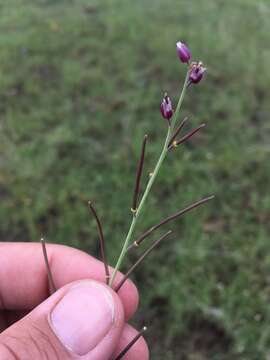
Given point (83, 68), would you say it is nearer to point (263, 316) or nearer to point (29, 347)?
point (263, 316)


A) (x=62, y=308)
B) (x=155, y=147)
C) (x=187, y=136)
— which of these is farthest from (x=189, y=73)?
(x=155, y=147)

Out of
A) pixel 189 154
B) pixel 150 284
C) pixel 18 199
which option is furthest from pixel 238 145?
pixel 18 199

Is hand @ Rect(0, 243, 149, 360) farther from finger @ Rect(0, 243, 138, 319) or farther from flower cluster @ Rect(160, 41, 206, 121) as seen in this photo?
flower cluster @ Rect(160, 41, 206, 121)

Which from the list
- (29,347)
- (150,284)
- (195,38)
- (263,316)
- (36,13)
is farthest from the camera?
(36,13)

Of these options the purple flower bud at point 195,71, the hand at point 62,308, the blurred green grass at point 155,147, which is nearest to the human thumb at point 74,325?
the hand at point 62,308

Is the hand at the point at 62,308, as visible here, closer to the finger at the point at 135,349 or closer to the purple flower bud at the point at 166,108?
the finger at the point at 135,349

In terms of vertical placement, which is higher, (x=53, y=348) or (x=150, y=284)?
(x=53, y=348)

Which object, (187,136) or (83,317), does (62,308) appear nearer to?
(83,317)
